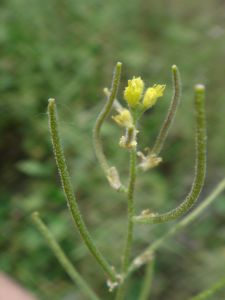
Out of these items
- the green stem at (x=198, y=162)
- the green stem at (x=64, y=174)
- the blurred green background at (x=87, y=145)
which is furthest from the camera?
the blurred green background at (x=87, y=145)

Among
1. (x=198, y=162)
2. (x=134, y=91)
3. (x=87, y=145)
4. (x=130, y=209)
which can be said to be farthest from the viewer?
(x=87, y=145)

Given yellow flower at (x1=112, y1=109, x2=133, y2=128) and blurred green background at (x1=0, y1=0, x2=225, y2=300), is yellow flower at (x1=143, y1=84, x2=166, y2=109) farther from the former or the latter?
blurred green background at (x1=0, y1=0, x2=225, y2=300)

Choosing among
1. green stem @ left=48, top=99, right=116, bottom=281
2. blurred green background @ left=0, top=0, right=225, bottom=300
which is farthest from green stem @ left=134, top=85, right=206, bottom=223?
blurred green background @ left=0, top=0, right=225, bottom=300

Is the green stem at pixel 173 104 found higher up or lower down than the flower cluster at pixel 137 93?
lower down

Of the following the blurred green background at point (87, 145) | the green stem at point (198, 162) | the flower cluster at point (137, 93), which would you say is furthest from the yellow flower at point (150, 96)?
the blurred green background at point (87, 145)

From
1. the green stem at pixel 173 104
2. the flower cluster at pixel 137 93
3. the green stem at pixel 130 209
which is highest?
the flower cluster at pixel 137 93

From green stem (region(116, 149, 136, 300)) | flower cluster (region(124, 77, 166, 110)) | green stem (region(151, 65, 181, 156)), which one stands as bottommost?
green stem (region(116, 149, 136, 300))

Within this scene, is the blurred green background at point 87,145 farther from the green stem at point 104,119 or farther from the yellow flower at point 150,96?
the yellow flower at point 150,96

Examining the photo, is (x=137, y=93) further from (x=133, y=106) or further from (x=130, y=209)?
(x=130, y=209)

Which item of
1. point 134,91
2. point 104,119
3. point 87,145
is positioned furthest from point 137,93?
point 87,145
